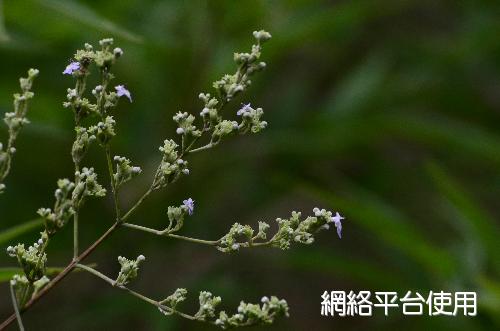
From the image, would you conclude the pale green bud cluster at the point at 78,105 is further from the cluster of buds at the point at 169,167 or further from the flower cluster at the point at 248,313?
the flower cluster at the point at 248,313

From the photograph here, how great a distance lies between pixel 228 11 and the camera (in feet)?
5.95

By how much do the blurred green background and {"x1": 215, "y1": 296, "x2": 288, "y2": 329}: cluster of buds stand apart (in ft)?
2.34

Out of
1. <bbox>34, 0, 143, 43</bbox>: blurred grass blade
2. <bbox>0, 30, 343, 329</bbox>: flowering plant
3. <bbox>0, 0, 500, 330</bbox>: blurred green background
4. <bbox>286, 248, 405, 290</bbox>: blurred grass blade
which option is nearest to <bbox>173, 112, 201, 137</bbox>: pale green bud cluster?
<bbox>0, 30, 343, 329</bbox>: flowering plant

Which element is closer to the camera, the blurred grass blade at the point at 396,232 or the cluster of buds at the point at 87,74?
the cluster of buds at the point at 87,74

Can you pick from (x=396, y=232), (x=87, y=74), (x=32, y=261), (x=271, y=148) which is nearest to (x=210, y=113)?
(x=87, y=74)

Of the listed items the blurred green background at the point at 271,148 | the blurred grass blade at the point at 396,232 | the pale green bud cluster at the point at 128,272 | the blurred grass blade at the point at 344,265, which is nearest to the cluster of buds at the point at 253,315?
the pale green bud cluster at the point at 128,272

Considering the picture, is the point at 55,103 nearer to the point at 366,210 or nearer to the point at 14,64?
the point at 14,64

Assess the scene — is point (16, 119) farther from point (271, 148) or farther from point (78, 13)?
point (271, 148)

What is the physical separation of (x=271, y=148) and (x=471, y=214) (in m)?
0.55

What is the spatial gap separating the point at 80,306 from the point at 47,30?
2.19ft

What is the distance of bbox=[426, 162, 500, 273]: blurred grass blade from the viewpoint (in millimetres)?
1679

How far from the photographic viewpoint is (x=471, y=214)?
1711 millimetres

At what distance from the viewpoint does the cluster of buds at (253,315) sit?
82cm

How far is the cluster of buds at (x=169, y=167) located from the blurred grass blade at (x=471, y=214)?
923 mm
